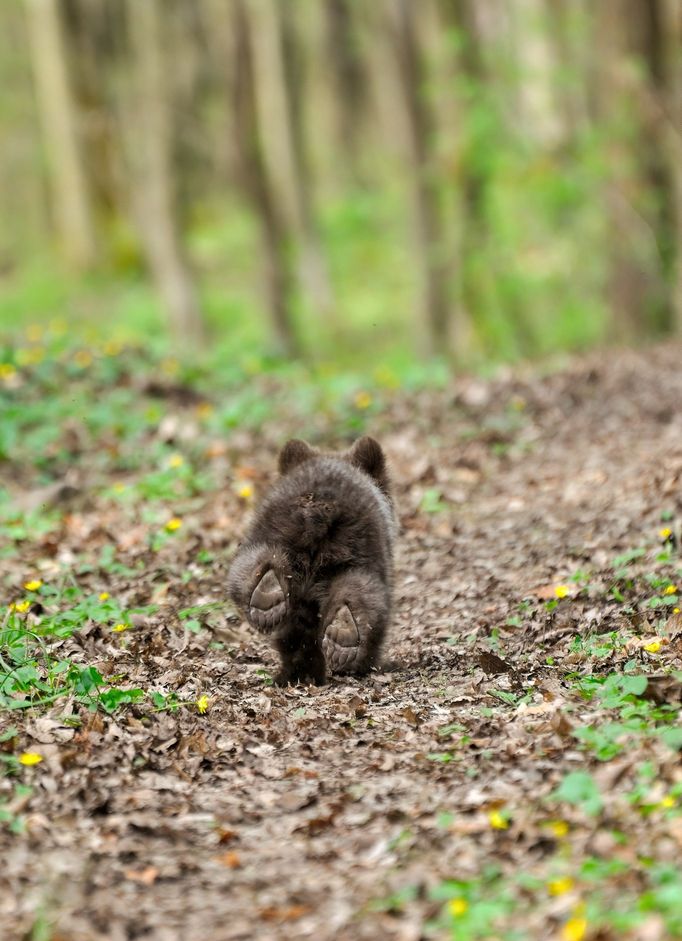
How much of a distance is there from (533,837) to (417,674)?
2299mm

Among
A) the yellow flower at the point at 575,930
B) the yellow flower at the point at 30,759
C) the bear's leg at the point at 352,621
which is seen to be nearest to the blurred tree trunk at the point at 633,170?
the bear's leg at the point at 352,621

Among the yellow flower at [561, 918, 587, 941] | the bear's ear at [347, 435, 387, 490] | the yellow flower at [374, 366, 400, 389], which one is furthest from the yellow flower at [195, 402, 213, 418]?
the yellow flower at [561, 918, 587, 941]

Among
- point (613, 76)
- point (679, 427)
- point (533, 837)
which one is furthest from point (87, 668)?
point (613, 76)

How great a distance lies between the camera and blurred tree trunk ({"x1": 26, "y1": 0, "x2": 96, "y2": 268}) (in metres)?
27.7

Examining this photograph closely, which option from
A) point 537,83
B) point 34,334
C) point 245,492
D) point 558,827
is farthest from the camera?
point 537,83

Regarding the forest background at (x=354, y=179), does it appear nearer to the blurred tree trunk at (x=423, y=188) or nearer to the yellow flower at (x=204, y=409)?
the blurred tree trunk at (x=423, y=188)

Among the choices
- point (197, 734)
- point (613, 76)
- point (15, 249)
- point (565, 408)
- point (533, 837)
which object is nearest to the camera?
point (533, 837)

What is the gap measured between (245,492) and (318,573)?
3.19 meters

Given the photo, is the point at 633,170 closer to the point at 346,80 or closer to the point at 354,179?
the point at 354,179

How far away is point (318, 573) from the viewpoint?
20.5ft

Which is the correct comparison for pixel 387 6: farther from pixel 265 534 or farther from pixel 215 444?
pixel 265 534

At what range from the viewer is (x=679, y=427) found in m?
11.0

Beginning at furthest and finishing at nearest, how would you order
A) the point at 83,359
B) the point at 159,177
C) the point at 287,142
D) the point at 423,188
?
the point at 287,142, the point at 159,177, the point at 423,188, the point at 83,359

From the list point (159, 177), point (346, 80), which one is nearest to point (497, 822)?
point (159, 177)
